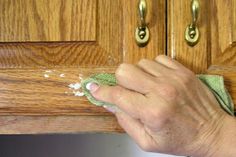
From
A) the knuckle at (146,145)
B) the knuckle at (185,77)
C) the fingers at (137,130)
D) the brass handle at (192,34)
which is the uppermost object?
the brass handle at (192,34)

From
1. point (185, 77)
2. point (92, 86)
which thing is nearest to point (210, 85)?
point (185, 77)

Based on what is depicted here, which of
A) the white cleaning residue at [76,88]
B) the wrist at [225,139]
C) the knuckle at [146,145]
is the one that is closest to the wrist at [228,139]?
the wrist at [225,139]

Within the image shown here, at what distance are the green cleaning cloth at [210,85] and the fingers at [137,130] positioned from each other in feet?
0.11

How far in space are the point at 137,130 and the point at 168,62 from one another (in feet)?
0.36

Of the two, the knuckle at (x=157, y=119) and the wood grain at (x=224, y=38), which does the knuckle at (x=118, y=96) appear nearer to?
the knuckle at (x=157, y=119)

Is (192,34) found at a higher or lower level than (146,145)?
higher

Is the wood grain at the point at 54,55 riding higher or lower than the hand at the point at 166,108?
higher

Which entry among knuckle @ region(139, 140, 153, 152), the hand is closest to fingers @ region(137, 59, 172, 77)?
the hand

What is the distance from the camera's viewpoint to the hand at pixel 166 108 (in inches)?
18.9

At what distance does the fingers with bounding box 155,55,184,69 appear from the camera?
509mm

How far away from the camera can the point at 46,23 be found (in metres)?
0.53

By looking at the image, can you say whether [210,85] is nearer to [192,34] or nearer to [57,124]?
[192,34]

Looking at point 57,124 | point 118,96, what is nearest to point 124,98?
point 118,96

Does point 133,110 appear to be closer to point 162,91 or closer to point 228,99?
point 162,91
